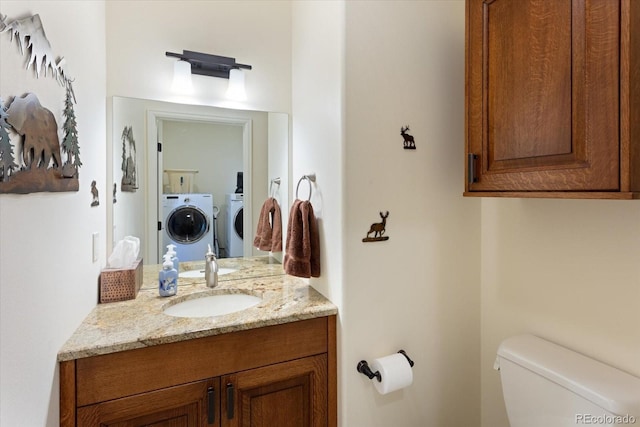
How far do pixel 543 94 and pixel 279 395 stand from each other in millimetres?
1384

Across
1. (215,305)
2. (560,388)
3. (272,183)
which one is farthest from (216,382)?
(560,388)

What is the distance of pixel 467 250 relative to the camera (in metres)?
1.54

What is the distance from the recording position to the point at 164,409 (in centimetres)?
107

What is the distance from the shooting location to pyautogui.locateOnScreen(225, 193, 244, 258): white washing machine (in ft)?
5.77

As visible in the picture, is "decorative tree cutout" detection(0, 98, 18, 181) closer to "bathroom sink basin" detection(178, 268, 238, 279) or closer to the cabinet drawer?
the cabinet drawer

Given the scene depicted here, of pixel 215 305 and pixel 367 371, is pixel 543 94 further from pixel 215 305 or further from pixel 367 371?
pixel 215 305

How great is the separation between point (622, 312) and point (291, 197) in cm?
145

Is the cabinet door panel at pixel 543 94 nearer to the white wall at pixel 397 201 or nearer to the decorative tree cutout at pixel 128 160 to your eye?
the white wall at pixel 397 201

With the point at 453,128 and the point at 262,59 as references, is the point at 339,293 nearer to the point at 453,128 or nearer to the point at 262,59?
the point at 453,128

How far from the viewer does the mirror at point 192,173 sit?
155 centimetres

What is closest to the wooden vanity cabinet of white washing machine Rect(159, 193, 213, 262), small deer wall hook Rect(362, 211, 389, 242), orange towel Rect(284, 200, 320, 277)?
orange towel Rect(284, 200, 320, 277)

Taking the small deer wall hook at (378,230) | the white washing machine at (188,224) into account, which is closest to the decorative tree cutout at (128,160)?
the white washing machine at (188,224)

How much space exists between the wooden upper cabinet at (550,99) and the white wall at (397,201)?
231 mm

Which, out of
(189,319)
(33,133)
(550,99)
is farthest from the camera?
(189,319)
